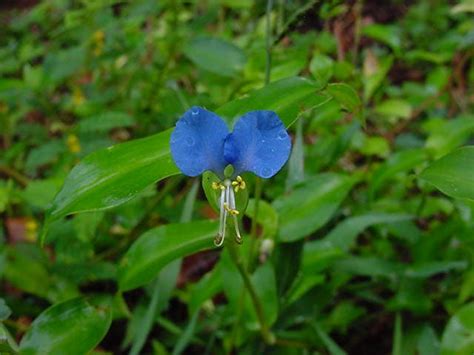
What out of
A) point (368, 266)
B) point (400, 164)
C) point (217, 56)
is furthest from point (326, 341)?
point (217, 56)

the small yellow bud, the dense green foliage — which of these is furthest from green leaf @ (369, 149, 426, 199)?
the small yellow bud

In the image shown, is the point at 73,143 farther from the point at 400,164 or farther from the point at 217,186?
the point at 217,186

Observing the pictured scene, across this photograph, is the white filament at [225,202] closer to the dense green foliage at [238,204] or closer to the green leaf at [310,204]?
the dense green foliage at [238,204]

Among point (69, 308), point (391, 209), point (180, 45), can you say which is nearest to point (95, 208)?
point (69, 308)

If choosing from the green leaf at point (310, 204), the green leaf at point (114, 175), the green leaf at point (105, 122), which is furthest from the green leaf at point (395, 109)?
the green leaf at point (114, 175)

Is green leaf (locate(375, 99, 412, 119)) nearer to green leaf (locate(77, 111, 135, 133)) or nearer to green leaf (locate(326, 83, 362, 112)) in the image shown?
green leaf (locate(77, 111, 135, 133))
